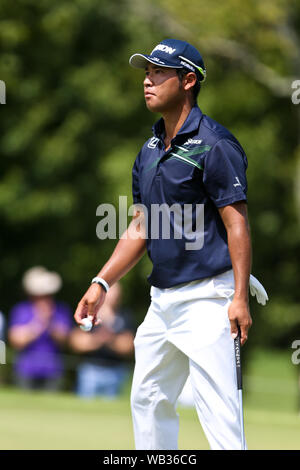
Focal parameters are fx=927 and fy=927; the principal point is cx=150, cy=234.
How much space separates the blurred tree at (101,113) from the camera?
67.2 ft

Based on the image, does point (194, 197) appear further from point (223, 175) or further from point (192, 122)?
point (192, 122)

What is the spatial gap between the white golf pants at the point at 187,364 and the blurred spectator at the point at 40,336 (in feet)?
22.9

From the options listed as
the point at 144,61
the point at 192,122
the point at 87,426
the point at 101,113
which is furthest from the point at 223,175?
the point at 101,113

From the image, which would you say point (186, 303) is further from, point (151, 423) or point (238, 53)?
point (238, 53)

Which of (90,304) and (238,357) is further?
(90,304)

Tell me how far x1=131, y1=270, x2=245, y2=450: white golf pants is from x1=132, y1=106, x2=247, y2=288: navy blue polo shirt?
0.31 ft

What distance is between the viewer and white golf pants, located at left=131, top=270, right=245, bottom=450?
440cm

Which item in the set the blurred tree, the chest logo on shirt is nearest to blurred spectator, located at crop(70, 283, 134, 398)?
the chest logo on shirt

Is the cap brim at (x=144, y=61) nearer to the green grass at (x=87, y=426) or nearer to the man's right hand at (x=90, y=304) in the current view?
the man's right hand at (x=90, y=304)

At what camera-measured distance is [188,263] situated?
4.57 meters

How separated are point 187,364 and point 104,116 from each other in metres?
17.0

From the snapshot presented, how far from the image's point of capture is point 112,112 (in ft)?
69.1

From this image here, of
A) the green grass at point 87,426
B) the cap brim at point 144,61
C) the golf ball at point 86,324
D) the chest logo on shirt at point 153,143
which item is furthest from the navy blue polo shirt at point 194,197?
the green grass at point 87,426

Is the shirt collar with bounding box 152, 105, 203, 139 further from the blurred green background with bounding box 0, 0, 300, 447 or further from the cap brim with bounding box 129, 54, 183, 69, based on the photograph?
the blurred green background with bounding box 0, 0, 300, 447
